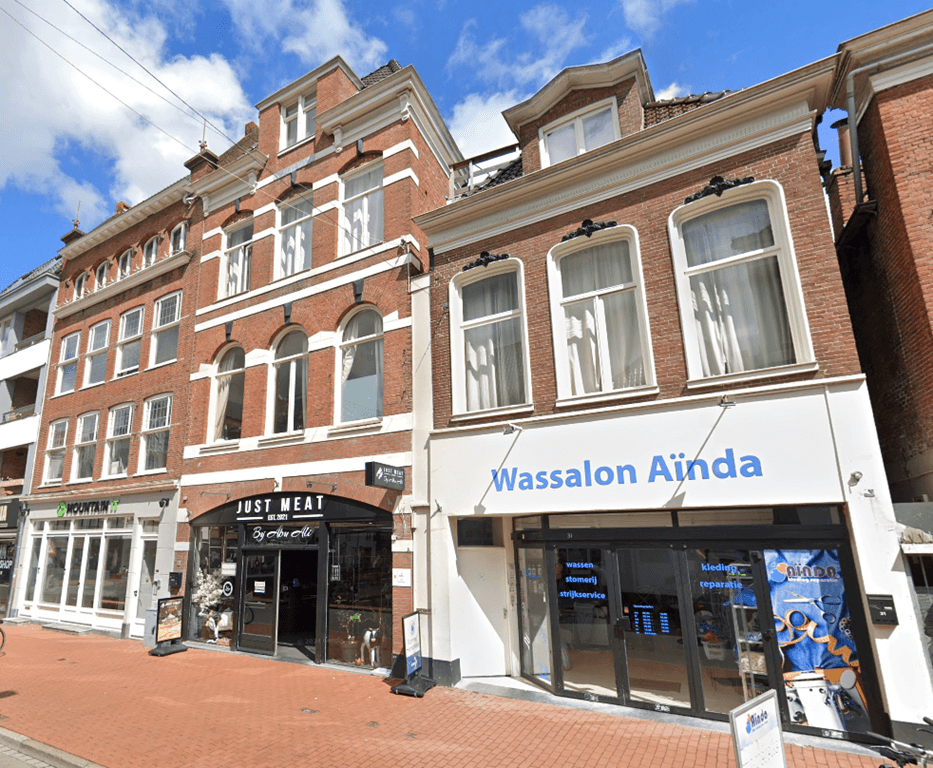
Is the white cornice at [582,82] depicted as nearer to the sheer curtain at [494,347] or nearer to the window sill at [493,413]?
the sheer curtain at [494,347]

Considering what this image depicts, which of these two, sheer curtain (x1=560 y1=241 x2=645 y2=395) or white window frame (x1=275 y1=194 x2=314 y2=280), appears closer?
sheer curtain (x1=560 y1=241 x2=645 y2=395)

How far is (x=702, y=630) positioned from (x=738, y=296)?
5026mm

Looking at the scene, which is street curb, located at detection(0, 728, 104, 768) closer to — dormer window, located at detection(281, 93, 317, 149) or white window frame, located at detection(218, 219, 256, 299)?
white window frame, located at detection(218, 219, 256, 299)

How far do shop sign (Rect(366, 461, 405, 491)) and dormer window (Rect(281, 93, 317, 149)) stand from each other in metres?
9.92

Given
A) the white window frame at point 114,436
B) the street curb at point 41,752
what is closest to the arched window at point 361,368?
the street curb at point 41,752

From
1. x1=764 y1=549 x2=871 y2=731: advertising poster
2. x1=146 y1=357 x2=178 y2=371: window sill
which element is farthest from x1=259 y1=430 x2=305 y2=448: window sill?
x1=764 y1=549 x2=871 y2=731: advertising poster

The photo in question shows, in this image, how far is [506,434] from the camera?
9.55 metres

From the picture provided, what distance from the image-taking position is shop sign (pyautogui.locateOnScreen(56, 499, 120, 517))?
15957 mm

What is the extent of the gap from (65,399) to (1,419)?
5.20 m

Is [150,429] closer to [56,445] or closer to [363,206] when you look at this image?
[56,445]

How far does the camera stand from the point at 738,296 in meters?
8.46

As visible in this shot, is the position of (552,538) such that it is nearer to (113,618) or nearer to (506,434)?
(506,434)

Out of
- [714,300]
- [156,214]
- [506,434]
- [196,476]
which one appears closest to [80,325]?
[156,214]

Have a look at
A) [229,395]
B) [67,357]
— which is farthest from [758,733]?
[67,357]
